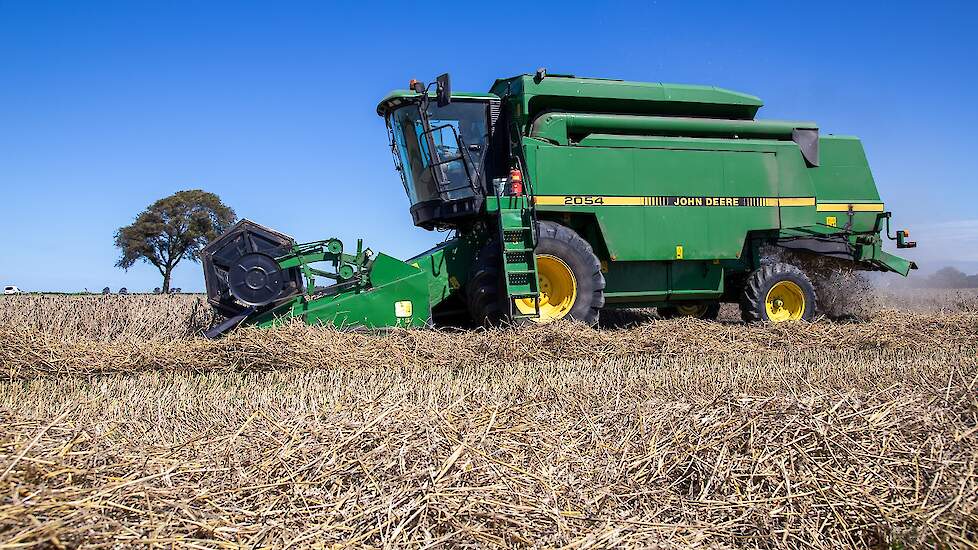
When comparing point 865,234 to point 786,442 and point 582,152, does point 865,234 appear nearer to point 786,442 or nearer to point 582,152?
point 582,152

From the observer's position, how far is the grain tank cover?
752cm

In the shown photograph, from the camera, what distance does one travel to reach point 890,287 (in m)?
14.4

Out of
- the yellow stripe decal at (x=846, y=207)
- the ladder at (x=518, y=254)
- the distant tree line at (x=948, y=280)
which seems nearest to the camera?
the ladder at (x=518, y=254)

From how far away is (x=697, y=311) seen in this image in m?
9.24

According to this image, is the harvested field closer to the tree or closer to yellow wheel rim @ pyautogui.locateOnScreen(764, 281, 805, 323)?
yellow wheel rim @ pyautogui.locateOnScreen(764, 281, 805, 323)

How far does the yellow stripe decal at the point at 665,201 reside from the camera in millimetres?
7344

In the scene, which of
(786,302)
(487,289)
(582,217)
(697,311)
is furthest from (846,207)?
(487,289)

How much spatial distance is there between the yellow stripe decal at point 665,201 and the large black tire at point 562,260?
365 mm

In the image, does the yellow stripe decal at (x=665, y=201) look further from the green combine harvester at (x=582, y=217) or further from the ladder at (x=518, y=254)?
the ladder at (x=518, y=254)

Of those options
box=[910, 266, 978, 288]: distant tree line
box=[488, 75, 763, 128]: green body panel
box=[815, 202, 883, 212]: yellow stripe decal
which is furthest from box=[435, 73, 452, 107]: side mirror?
box=[910, 266, 978, 288]: distant tree line

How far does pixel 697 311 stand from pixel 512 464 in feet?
24.3

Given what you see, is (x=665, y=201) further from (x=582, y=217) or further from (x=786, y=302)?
(x=786, y=302)

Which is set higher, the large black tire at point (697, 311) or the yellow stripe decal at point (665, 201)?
the yellow stripe decal at point (665, 201)

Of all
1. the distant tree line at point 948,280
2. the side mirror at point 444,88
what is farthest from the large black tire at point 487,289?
the distant tree line at point 948,280
